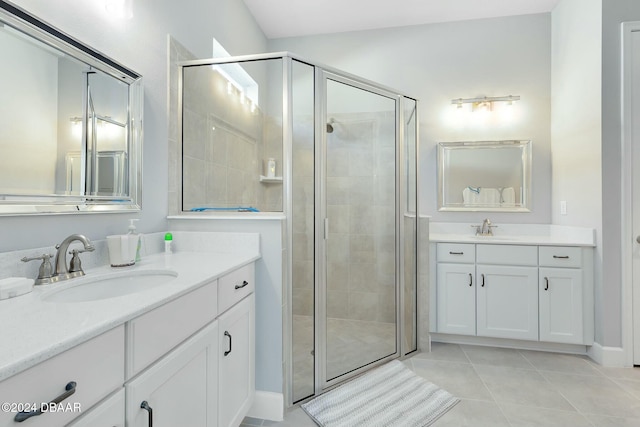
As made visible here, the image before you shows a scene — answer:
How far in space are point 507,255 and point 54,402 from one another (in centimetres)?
276

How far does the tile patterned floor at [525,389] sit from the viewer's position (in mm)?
1647

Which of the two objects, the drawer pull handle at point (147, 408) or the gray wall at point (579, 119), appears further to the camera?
the gray wall at point (579, 119)

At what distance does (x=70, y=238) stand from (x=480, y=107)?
3.32 metres

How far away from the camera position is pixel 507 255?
2480mm

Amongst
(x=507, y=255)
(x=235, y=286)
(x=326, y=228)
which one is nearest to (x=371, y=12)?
(x=326, y=228)

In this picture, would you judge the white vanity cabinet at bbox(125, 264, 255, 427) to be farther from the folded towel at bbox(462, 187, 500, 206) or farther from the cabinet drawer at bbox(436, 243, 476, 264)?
the folded towel at bbox(462, 187, 500, 206)

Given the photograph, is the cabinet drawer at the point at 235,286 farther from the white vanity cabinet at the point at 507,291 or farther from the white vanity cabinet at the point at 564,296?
the white vanity cabinet at the point at 564,296

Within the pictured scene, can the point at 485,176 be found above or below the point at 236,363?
above

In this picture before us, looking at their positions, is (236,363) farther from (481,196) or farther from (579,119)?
(579,119)

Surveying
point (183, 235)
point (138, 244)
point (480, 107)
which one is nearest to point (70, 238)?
point (138, 244)

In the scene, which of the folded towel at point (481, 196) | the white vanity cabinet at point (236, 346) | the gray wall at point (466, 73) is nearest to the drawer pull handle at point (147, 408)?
the white vanity cabinet at point (236, 346)

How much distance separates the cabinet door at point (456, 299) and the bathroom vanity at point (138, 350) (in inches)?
68.1

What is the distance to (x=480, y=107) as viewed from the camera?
3031 mm

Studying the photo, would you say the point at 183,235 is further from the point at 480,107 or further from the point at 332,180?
the point at 480,107
